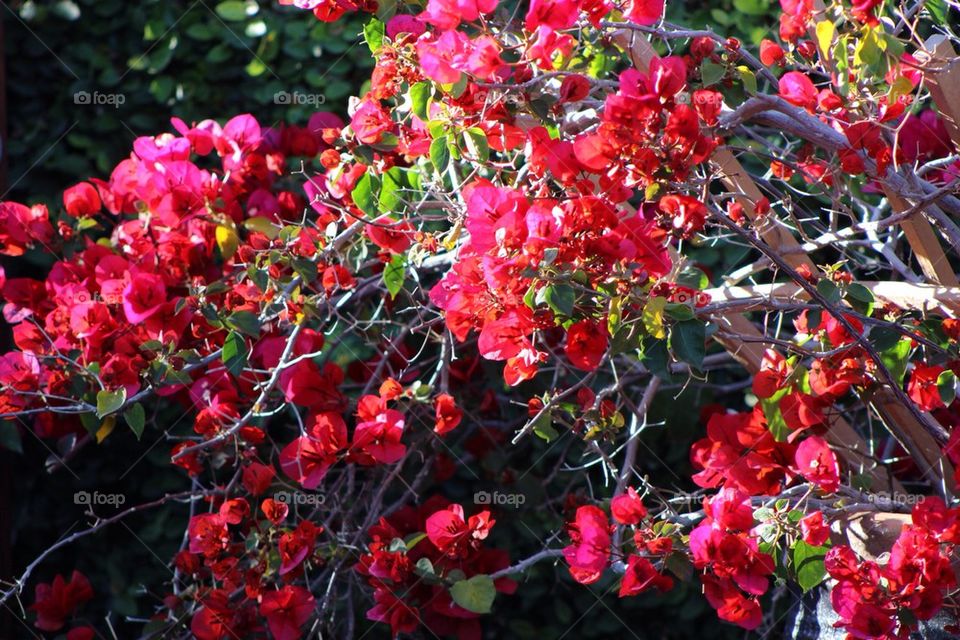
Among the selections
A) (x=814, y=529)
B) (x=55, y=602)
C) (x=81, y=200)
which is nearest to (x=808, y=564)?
(x=814, y=529)

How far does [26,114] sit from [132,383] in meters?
1.24

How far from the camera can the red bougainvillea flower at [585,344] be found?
1324 millimetres

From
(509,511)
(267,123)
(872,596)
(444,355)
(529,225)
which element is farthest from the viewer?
(267,123)

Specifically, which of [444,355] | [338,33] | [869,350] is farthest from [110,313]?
[869,350]

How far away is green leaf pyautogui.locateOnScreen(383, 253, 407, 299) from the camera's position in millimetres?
1667

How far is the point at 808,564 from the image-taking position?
4.64ft

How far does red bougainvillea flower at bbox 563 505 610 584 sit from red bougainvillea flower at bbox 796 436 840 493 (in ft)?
0.96

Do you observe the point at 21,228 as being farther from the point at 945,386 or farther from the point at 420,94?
the point at 945,386

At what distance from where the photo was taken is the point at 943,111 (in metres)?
1.48

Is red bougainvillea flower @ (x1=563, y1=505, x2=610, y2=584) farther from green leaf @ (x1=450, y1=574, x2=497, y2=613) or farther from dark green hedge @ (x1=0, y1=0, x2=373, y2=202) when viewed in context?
dark green hedge @ (x1=0, y1=0, x2=373, y2=202)

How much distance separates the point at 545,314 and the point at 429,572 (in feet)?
1.75

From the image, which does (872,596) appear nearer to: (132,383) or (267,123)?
(132,383)

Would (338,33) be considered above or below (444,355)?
above

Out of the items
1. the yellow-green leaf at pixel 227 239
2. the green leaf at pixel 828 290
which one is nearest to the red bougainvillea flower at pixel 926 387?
the green leaf at pixel 828 290
